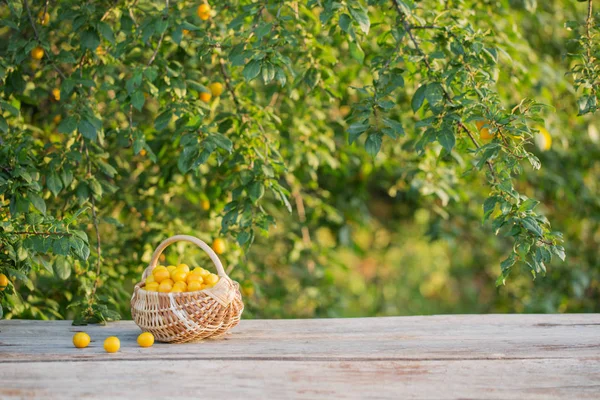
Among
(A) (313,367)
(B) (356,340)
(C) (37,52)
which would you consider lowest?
(B) (356,340)

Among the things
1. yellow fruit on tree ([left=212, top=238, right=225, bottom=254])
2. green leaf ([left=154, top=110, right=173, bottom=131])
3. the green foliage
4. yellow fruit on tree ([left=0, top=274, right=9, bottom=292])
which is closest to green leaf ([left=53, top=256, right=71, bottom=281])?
the green foliage

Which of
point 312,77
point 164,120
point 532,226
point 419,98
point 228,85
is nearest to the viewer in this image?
point 532,226

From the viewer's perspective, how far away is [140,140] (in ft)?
6.07

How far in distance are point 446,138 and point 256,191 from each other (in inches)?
22.1

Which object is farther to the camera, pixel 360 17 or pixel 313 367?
pixel 360 17

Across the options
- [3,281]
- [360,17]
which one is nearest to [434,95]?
[360,17]

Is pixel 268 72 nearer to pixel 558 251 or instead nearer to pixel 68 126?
pixel 68 126

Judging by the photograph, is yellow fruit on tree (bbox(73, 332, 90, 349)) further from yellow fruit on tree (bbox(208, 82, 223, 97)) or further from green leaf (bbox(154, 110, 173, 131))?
yellow fruit on tree (bbox(208, 82, 223, 97))

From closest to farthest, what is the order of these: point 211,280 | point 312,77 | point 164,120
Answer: point 211,280 → point 164,120 → point 312,77

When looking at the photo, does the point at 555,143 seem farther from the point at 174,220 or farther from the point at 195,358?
the point at 195,358

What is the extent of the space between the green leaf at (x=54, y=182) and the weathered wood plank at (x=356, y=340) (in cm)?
40

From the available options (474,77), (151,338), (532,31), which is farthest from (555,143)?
(151,338)

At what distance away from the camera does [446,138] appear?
5.46ft

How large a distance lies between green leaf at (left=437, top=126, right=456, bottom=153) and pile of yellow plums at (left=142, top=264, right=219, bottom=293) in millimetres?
666
